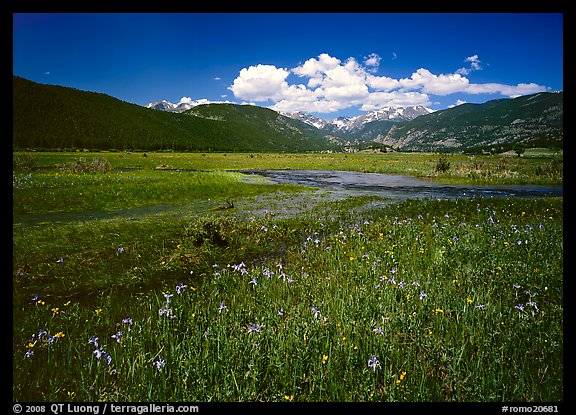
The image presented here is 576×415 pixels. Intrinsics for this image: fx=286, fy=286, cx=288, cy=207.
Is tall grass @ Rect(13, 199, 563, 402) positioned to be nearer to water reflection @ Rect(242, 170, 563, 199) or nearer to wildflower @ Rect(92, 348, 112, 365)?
wildflower @ Rect(92, 348, 112, 365)

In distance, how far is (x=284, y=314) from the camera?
5.52m

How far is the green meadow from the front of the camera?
3611mm

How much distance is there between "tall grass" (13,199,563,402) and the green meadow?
31 mm

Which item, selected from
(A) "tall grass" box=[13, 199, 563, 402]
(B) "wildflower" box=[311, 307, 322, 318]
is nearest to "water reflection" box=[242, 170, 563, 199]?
(A) "tall grass" box=[13, 199, 563, 402]

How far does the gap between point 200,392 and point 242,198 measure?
65.4 feet

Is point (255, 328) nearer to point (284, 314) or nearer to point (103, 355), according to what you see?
point (284, 314)

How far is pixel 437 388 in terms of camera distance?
139 inches

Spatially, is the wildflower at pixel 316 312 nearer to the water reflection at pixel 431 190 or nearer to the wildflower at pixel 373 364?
the wildflower at pixel 373 364

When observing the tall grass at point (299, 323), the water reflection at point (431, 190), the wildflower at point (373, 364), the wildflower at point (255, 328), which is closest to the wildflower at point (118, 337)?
the tall grass at point (299, 323)

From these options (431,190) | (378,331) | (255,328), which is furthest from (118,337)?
(431,190)

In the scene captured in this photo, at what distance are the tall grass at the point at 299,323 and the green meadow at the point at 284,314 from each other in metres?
0.03

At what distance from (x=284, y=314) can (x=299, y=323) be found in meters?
0.70

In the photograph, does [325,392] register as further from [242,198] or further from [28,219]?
[242,198]
